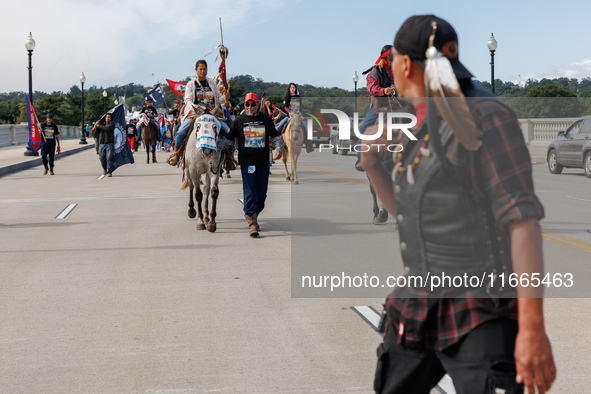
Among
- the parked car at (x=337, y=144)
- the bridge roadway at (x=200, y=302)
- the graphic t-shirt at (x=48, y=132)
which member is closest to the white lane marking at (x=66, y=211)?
the bridge roadway at (x=200, y=302)

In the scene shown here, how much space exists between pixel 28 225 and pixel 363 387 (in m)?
9.74

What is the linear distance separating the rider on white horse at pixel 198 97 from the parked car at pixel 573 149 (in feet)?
45.4

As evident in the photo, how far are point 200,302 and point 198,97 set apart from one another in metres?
6.13

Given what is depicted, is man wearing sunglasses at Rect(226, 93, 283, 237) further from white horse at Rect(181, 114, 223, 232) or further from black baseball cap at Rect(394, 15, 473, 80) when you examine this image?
black baseball cap at Rect(394, 15, 473, 80)

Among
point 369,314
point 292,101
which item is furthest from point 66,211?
point 369,314

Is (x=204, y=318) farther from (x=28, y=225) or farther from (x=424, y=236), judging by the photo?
(x=28, y=225)

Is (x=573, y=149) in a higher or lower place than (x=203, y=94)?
lower

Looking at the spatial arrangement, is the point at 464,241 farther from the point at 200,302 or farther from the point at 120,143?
the point at 120,143

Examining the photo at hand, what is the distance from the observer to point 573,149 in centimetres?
2375

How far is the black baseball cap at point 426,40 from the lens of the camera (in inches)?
97.8

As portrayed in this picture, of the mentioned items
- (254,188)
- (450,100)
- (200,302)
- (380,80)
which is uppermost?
(380,80)

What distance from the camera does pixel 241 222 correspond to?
524 inches

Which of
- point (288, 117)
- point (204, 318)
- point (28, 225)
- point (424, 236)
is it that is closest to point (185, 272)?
point (204, 318)

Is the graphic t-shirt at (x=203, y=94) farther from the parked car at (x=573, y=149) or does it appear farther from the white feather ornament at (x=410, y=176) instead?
the parked car at (x=573, y=149)
